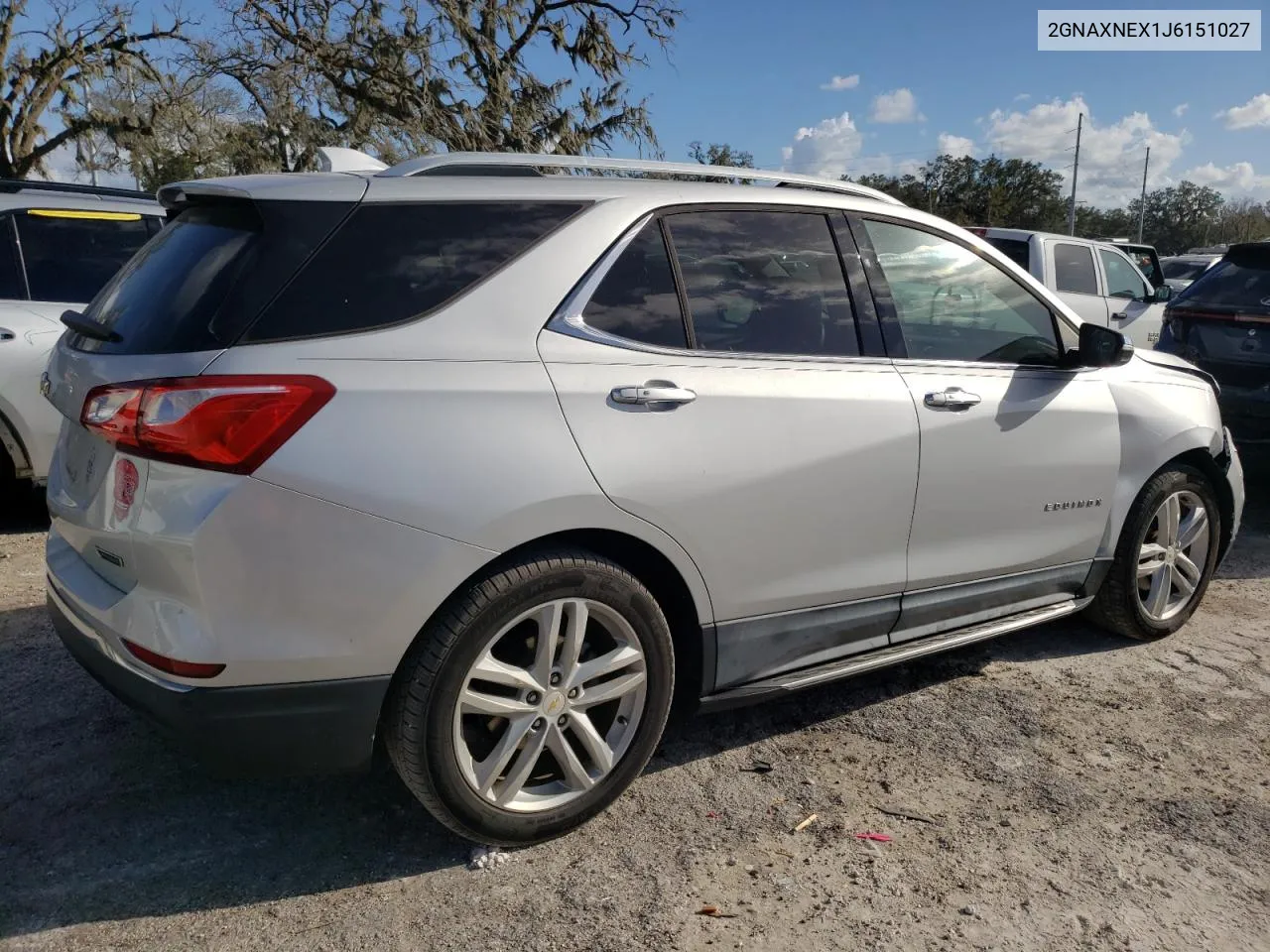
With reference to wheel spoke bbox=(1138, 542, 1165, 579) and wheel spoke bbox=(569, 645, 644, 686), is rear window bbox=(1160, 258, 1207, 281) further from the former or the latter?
wheel spoke bbox=(569, 645, 644, 686)

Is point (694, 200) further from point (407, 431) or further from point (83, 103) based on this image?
point (83, 103)

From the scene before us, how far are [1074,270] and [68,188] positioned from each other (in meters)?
9.48

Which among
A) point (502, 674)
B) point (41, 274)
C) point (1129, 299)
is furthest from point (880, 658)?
point (1129, 299)

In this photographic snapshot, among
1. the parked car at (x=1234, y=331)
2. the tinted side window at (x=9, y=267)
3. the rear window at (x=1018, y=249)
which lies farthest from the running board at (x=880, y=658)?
the rear window at (x=1018, y=249)

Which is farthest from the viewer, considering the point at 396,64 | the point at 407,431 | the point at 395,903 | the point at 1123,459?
the point at 396,64

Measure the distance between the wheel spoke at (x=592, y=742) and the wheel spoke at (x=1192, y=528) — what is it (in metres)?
2.86

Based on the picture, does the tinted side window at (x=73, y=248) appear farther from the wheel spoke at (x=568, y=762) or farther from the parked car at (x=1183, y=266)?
the parked car at (x=1183, y=266)

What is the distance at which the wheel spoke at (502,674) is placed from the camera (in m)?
2.43

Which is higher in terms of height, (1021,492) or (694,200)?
(694,200)

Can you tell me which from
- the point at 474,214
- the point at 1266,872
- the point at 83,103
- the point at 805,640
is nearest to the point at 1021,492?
the point at 805,640

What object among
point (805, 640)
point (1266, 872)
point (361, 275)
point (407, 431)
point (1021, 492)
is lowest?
point (1266, 872)

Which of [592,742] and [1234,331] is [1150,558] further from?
[1234,331]

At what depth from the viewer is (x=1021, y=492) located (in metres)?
3.46

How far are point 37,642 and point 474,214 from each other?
275 cm
